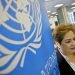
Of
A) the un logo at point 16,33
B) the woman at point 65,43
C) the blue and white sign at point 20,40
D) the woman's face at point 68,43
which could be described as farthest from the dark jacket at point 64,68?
the un logo at point 16,33

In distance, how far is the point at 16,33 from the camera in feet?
2.75

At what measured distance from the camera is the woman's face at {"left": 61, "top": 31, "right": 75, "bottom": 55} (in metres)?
2.12

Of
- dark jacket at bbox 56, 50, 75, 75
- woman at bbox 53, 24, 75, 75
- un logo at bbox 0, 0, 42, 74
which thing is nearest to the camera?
un logo at bbox 0, 0, 42, 74

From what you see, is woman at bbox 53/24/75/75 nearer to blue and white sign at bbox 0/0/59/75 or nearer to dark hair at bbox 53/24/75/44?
dark hair at bbox 53/24/75/44

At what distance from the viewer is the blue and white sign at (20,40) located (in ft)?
2.49

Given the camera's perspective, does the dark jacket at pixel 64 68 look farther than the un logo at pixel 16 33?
Yes

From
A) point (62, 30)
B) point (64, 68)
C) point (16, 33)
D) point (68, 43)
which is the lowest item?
point (64, 68)

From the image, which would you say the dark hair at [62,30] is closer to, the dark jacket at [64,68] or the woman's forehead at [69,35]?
the woman's forehead at [69,35]

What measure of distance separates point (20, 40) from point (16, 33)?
0.04 m

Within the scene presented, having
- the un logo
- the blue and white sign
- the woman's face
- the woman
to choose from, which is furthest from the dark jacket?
the un logo

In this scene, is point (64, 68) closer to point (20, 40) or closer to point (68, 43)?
point (68, 43)

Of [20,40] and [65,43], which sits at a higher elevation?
[20,40]

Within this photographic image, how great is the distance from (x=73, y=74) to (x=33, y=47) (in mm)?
1036

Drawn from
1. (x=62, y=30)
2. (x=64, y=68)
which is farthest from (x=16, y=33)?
(x=62, y=30)
